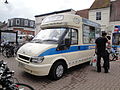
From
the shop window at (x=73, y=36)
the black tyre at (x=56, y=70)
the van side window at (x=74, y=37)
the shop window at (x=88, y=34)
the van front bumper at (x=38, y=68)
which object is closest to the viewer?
the van front bumper at (x=38, y=68)

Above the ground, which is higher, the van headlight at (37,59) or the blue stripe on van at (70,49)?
the blue stripe on van at (70,49)

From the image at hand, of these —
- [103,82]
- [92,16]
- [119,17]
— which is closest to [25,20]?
[92,16]

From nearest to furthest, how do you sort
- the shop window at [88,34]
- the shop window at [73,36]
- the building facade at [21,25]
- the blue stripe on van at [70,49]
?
the blue stripe on van at [70,49] → the shop window at [73,36] → the shop window at [88,34] → the building facade at [21,25]

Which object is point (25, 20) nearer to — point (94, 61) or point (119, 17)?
point (119, 17)

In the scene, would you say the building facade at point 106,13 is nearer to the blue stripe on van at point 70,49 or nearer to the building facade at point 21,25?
the blue stripe on van at point 70,49

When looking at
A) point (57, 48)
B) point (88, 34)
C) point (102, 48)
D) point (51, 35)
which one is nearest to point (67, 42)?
point (57, 48)

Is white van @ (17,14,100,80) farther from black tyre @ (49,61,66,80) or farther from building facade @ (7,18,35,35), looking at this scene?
building facade @ (7,18,35,35)

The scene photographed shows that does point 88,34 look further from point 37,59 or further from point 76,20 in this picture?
point 37,59

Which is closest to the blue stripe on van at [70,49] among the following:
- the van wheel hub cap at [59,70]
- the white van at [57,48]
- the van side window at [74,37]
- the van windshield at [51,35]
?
the white van at [57,48]

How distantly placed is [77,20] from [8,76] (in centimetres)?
398

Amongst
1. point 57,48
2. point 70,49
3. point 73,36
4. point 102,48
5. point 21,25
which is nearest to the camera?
point 57,48

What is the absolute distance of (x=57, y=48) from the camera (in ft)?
13.5

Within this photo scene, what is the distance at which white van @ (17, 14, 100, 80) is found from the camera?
12.4 ft

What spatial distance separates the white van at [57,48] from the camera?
377 centimetres
